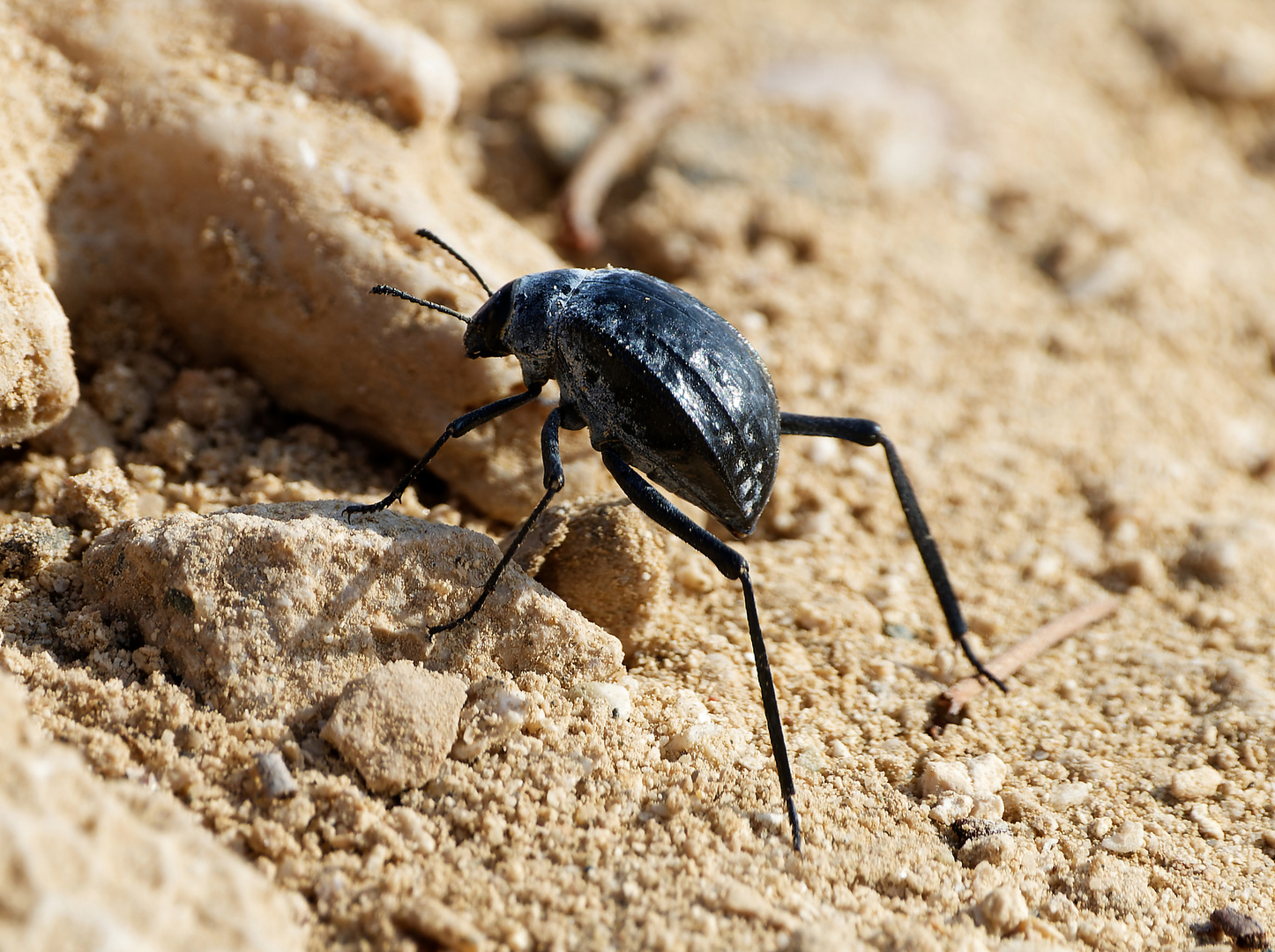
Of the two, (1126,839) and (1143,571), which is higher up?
(1143,571)

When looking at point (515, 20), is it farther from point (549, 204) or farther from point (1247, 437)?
point (1247, 437)

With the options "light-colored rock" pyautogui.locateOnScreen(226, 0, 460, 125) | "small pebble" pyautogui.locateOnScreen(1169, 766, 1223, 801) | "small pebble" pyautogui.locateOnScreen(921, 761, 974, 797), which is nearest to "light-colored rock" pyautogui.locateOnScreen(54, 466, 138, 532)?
"light-colored rock" pyautogui.locateOnScreen(226, 0, 460, 125)

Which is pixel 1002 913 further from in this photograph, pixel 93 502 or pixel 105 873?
pixel 93 502

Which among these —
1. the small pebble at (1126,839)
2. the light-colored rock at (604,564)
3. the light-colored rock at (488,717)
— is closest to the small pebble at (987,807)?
the small pebble at (1126,839)

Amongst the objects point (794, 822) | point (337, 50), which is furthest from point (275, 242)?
point (794, 822)

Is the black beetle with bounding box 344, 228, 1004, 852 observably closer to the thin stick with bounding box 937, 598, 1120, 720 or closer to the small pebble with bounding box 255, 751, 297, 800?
the thin stick with bounding box 937, 598, 1120, 720

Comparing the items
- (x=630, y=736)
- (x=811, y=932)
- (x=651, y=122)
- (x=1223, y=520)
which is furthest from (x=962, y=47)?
(x=811, y=932)
